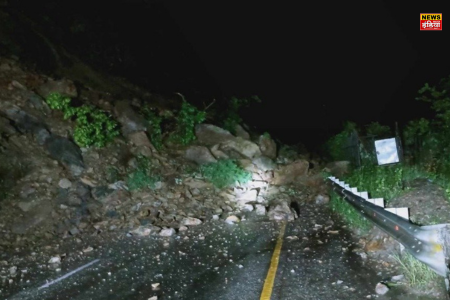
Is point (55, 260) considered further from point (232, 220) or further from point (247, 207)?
point (247, 207)

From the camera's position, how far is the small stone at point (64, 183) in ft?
29.6

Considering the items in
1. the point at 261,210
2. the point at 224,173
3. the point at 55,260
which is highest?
the point at 224,173

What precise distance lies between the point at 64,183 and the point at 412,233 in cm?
751

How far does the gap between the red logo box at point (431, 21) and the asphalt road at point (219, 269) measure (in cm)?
2186

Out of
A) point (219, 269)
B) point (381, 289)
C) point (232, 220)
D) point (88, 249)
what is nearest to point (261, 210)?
point (232, 220)

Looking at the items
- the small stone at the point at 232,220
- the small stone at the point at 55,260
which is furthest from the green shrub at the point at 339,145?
the small stone at the point at 55,260

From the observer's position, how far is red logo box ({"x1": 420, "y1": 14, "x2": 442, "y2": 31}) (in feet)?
78.9

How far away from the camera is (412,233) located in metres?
4.55

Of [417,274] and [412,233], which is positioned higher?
[412,233]

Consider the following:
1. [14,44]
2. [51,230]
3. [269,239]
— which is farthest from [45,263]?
[14,44]

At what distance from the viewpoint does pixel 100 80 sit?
14102 mm

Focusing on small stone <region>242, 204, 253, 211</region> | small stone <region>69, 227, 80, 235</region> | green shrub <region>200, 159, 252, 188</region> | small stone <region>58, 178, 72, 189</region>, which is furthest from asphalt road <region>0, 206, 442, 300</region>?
green shrub <region>200, 159, 252, 188</region>

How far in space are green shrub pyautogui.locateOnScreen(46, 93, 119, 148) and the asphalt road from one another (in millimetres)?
3938

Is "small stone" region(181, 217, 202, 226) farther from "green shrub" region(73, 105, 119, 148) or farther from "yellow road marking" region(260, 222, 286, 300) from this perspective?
"green shrub" region(73, 105, 119, 148)
